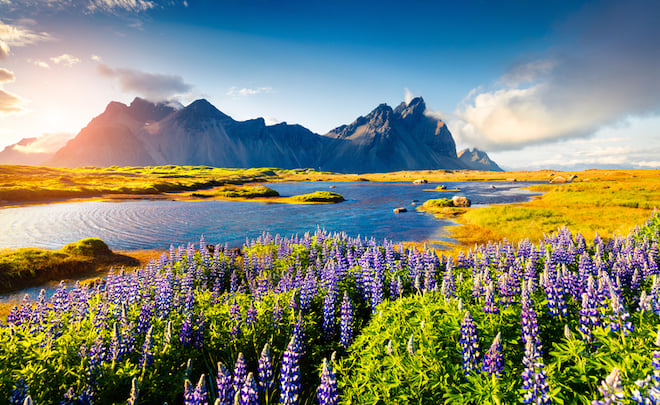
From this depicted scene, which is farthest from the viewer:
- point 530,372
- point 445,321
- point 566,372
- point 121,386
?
point 445,321

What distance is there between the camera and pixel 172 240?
3084cm

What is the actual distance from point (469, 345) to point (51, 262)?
26218mm

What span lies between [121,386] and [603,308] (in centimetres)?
912

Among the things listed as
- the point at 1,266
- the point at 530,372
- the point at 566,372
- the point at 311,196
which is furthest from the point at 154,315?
the point at 311,196

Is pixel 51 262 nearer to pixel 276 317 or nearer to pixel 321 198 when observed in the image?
pixel 276 317

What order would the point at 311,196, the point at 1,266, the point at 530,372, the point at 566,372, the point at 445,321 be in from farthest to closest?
the point at 311,196
the point at 1,266
the point at 445,321
the point at 566,372
the point at 530,372

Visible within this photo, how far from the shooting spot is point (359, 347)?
265 inches

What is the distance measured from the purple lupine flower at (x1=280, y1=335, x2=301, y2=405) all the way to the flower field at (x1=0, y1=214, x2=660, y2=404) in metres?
0.02

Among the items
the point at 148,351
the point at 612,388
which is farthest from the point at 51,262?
the point at 612,388

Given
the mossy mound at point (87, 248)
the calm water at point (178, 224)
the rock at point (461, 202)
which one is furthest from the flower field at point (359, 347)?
the rock at point (461, 202)

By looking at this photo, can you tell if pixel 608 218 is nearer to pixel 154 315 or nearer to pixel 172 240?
pixel 154 315

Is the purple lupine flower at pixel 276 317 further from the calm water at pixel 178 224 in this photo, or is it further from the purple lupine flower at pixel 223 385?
the calm water at pixel 178 224

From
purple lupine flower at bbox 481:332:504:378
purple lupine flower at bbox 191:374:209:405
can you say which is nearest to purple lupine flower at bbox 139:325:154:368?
purple lupine flower at bbox 191:374:209:405

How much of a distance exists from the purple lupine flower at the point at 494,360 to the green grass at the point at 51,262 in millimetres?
24573
